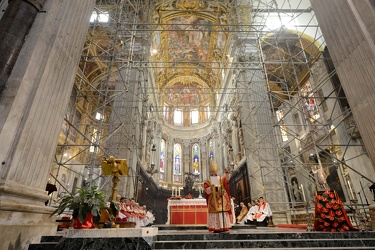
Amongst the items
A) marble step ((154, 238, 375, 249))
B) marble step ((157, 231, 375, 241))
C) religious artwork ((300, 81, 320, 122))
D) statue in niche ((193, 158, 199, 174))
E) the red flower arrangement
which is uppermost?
religious artwork ((300, 81, 320, 122))

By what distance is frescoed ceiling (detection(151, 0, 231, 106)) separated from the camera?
51.8 ft

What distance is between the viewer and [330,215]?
469 centimetres

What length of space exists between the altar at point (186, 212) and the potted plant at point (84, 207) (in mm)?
6273

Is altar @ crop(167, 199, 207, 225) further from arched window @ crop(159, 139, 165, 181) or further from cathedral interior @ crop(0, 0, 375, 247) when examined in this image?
arched window @ crop(159, 139, 165, 181)

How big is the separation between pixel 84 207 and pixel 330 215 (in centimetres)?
489

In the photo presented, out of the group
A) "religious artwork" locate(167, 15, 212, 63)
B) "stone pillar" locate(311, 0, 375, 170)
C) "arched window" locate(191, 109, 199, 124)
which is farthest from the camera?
"arched window" locate(191, 109, 199, 124)

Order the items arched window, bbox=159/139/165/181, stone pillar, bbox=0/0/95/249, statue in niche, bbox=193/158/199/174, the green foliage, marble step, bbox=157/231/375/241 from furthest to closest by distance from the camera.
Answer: statue in niche, bbox=193/158/199/174 → arched window, bbox=159/139/165/181 → marble step, bbox=157/231/375/241 → the green foliage → stone pillar, bbox=0/0/95/249

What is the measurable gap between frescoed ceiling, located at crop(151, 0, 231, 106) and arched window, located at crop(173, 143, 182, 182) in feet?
16.7

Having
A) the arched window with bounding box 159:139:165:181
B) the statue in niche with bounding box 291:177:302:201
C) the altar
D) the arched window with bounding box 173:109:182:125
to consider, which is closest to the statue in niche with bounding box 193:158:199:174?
the arched window with bounding box 159:139:165:181

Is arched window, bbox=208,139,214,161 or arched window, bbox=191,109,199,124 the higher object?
arched window, bbox=191,109,199,124

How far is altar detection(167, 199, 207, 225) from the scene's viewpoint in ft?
28.5

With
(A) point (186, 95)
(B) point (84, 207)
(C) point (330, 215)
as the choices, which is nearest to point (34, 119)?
(B) point (84, 207)

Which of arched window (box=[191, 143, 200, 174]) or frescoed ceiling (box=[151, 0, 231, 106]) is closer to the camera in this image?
frescoed ceiling (box=[151, 0, 231, 106])

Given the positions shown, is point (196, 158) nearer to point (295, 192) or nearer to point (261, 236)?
point (295, 192)
